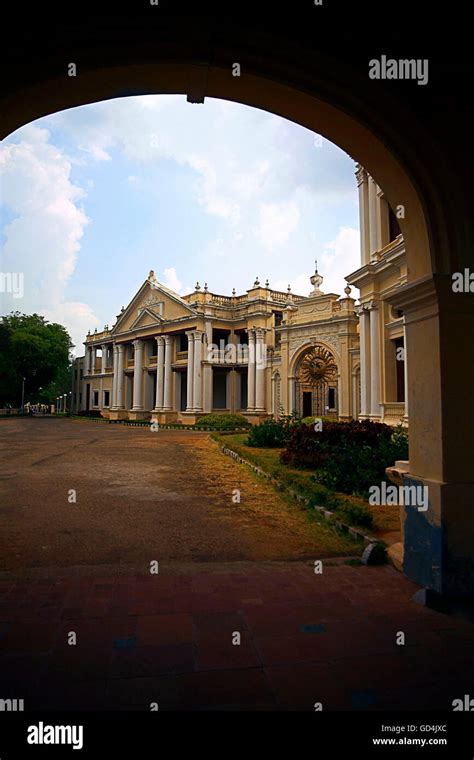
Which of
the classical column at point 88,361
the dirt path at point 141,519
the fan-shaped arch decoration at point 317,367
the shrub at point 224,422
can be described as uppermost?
the classical column at point 88,361

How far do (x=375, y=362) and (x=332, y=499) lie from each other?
9052 mm

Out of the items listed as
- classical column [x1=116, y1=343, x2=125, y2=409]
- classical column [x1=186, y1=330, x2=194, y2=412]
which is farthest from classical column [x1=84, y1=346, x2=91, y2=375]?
classical column [x1=186, y1=330, x2=194, y2=412]

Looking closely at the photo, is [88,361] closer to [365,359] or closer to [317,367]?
[317,367]

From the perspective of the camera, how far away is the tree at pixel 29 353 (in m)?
38.0

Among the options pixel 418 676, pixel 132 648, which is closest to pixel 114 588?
pixel 132 648

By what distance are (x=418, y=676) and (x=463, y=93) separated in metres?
4.05

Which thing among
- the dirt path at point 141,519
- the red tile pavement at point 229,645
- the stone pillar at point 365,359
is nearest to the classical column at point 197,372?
the stone pillar at point 365,359

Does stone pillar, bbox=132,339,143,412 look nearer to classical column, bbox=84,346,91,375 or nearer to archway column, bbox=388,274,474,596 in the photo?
classical column, bbox=84,346,91,375

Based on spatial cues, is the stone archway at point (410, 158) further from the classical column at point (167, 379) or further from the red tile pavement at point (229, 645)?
the classical column at point (167, 379)

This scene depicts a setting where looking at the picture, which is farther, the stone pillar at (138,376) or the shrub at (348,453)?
the stone pillar at (138,376)

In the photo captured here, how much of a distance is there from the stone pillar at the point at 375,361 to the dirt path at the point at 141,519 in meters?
6.10

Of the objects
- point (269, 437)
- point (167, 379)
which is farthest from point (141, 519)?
point (167, 379)

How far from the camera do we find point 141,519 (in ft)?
18.6

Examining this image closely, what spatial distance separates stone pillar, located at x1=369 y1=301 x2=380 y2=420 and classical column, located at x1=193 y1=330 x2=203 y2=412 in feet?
47.6
